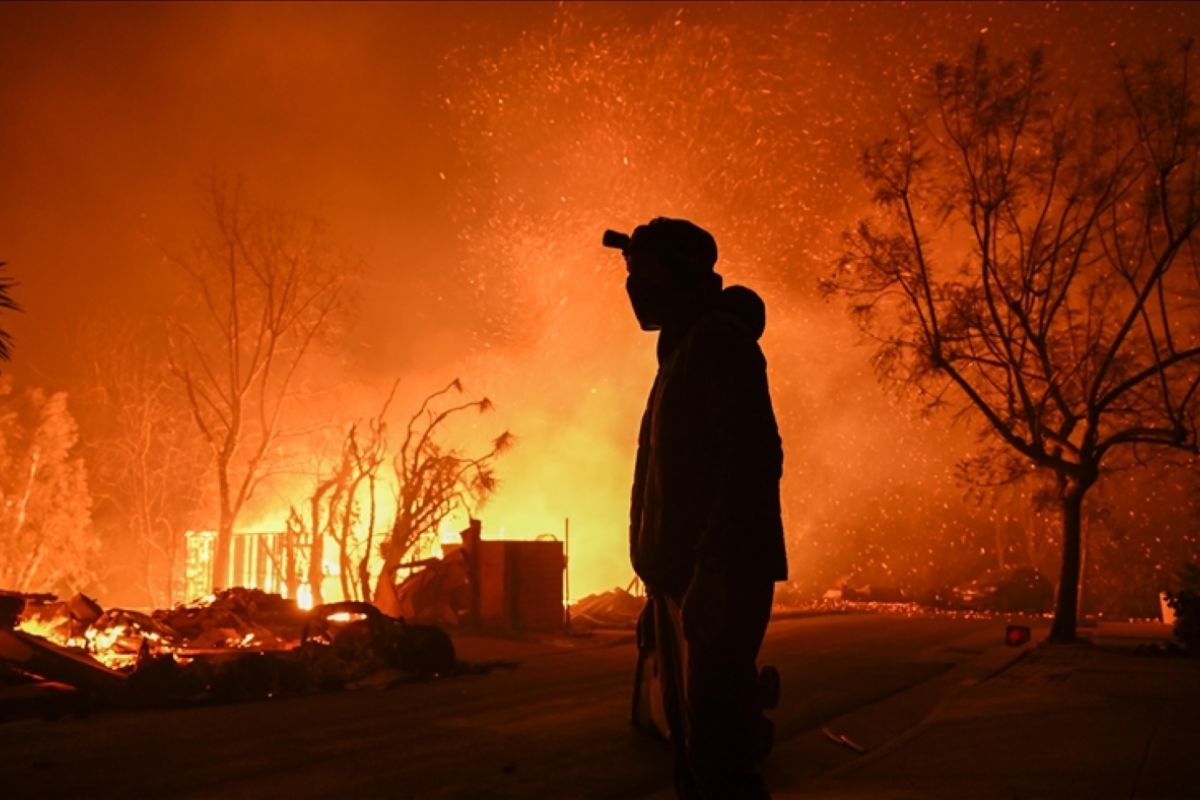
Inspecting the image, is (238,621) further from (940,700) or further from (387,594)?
(940,700)

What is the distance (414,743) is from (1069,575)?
13108 millimetres

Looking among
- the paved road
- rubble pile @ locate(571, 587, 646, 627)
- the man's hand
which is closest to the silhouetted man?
the man's hand

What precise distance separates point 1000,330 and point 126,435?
34.4 m

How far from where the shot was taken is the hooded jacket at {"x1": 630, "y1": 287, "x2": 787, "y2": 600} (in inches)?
119

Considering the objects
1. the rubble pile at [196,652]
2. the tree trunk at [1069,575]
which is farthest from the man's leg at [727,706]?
the tree trunk at [1069,575]

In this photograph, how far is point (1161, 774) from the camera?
5.56 meters

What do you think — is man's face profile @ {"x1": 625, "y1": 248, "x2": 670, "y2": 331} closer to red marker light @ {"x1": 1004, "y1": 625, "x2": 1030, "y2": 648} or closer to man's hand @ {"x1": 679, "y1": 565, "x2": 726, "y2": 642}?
man's hand @ {"x1": 679, "y1": 565, "x2": 726, "y2": 642}

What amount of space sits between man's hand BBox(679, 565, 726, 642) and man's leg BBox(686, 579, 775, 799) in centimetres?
3

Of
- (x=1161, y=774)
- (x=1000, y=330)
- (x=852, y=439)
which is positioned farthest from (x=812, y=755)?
(x=852, y=439)

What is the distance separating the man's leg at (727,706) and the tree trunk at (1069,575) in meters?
15.3

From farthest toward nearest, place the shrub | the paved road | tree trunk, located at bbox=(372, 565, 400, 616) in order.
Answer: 1. tree trunk, located at bbox=(372, 565, 400, 616)
2. the shrub
3. the paved road

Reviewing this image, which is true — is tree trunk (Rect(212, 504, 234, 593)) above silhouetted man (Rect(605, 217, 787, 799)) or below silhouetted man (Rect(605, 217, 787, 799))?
above

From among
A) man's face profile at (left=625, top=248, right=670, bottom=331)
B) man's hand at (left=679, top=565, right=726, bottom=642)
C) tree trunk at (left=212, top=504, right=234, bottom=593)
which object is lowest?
man's hand at (left=679, top=565, right=726, bottom=642)

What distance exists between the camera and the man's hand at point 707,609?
295 cm
